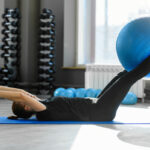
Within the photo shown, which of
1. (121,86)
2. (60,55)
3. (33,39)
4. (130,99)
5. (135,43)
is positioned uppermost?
(33,39)

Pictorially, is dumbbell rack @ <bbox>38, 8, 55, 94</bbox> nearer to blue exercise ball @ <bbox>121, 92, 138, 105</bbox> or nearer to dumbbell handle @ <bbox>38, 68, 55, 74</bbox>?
dumbbell handle @ <bbox>38, 68, 55, 74</bbox>

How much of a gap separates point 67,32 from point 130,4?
1.54 m

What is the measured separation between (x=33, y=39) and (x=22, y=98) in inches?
177

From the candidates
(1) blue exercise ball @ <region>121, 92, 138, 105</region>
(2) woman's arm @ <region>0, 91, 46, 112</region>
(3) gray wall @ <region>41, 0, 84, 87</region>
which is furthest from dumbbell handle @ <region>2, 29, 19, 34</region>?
(2) woman's arm @ <region>0, 91, 46, 112</region>

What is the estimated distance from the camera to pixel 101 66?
236 inches

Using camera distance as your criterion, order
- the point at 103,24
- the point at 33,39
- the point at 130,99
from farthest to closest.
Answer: the point at 33,39, the point at 103,24, the point at 130,99

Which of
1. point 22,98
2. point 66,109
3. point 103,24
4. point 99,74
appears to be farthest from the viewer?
point 103,24

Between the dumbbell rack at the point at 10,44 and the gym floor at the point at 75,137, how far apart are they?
3251 mm

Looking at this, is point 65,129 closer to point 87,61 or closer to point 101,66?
point 101,66

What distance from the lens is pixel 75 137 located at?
2.62 meters

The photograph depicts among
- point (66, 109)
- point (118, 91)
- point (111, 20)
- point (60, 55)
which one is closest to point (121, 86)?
point (118, 91)

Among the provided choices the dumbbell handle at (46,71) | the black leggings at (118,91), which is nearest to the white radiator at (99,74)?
the dumbbell handle at (46,71)

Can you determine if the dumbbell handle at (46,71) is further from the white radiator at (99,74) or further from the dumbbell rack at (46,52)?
the white radiator at (99,74)

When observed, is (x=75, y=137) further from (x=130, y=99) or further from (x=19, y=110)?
(x=130, y=99)
